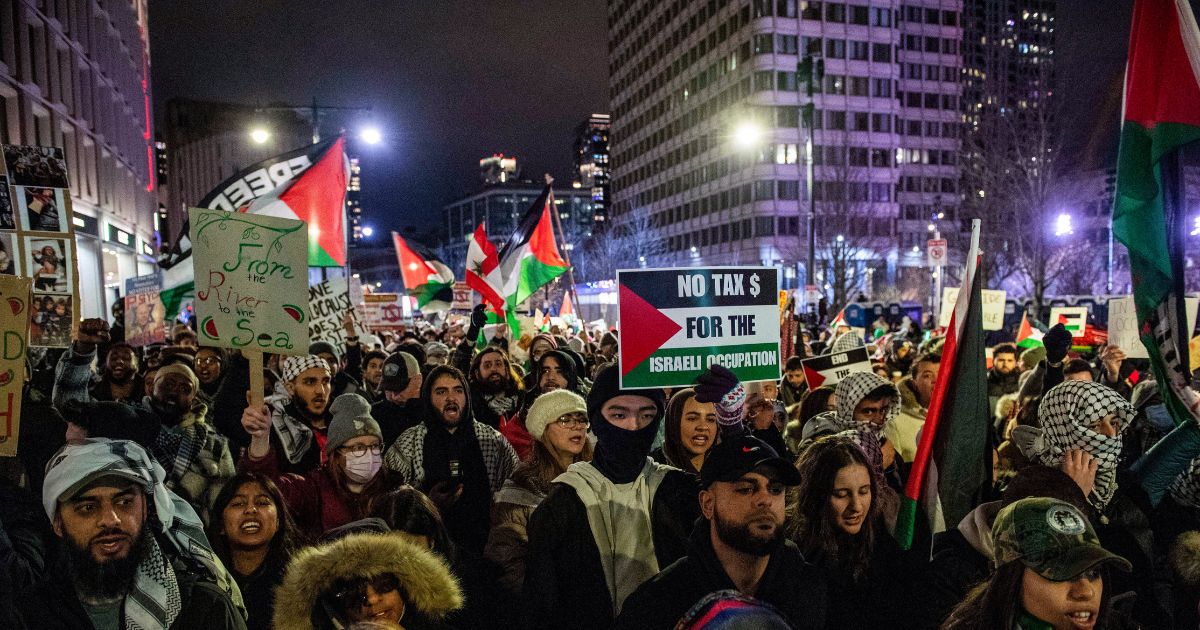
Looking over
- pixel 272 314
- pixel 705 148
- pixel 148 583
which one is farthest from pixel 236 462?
pixel 705 148

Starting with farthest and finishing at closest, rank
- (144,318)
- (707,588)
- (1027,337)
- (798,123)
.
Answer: (798,123)
(1027,337)
(144,318)
(707,588)

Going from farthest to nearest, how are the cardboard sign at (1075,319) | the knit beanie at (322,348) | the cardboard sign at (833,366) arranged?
the cardboard sign at (1075,319) < the knit beanie at (322,348) < the cardboard sign at (833,366)

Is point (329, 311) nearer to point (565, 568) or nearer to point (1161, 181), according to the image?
point (565, 568)

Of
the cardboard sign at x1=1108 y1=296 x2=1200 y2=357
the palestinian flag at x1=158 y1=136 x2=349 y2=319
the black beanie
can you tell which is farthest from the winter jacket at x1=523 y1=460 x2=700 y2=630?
the cardboard sign at x1=1108 y1=296 x2=1200 y2=357

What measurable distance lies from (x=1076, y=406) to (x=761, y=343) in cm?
155

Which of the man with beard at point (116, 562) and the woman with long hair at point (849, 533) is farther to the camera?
the woman with long hair at point (849, 533)

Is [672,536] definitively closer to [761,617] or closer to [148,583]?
[761,617]

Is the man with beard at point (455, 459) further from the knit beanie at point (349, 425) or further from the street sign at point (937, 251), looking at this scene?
the street sign at point (937, 251)

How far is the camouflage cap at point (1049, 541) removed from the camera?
7.73 feet

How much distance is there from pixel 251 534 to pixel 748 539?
2061mm

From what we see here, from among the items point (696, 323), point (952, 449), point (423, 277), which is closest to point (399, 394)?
point (696, 323)

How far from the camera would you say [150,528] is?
2809mm

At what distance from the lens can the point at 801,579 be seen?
8.51 ft

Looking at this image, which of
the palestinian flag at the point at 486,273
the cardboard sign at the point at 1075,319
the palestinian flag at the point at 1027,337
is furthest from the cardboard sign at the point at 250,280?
the cardboard sign at the point at 1075,319
